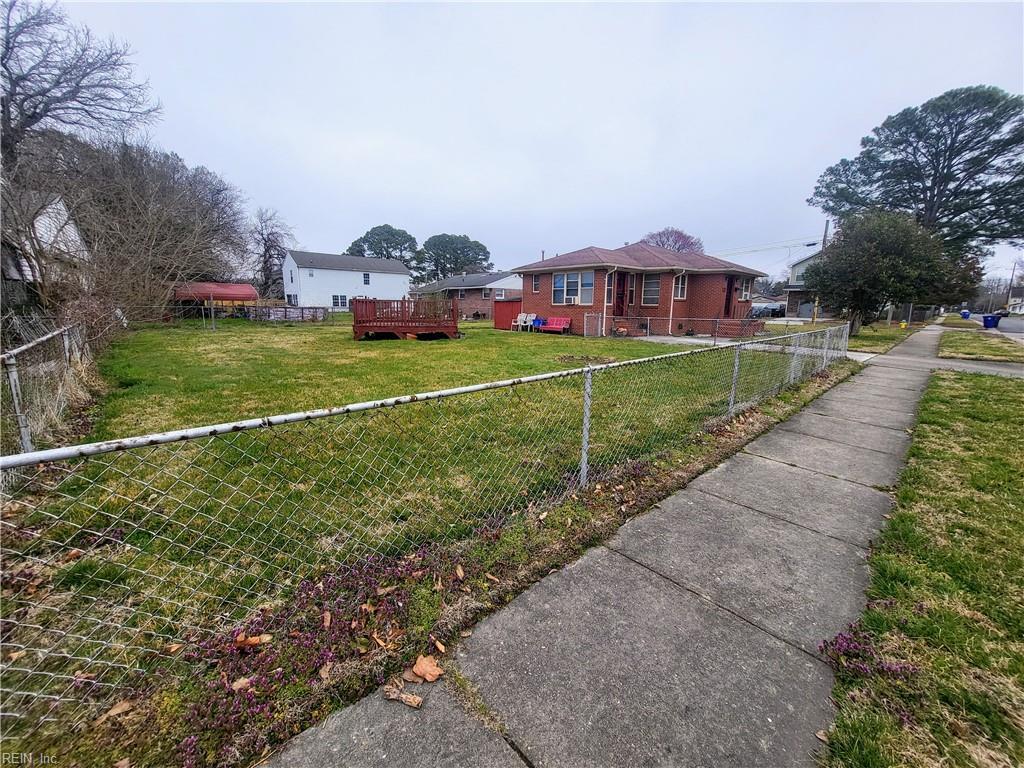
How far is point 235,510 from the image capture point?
10.2 ft

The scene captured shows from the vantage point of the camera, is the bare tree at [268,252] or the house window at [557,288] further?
the bare tree at [268,252]

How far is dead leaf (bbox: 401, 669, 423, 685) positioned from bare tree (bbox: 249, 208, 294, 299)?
51.1 metres

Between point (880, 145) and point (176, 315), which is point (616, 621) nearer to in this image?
point (176, 315)

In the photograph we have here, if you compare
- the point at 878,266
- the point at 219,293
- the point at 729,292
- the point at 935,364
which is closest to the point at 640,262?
the point at 729,292

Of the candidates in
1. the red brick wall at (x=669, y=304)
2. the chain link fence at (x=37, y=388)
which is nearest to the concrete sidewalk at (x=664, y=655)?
the chain link fence at (x=37, y=388)

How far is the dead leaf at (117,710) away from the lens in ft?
5.27

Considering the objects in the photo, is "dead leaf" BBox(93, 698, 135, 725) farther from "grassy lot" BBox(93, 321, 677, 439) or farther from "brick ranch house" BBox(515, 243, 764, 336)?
"brick ranch house" BBox(515, 243, 764, 336)

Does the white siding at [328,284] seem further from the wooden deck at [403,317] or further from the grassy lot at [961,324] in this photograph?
the grassy lot at [961,324]

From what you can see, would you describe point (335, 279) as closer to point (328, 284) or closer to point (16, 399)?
point (328, 284)

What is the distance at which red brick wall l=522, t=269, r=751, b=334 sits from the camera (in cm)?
1958

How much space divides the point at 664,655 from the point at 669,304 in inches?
780

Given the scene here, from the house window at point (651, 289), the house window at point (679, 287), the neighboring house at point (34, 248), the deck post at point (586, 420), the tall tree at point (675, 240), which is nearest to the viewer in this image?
the deck post at point (586, 420)

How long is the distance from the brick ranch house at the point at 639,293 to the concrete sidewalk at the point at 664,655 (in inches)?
635

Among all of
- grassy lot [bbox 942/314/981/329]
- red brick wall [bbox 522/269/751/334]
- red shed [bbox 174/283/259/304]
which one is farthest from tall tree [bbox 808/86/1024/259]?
red shed [bbox 174/283/259/304]
